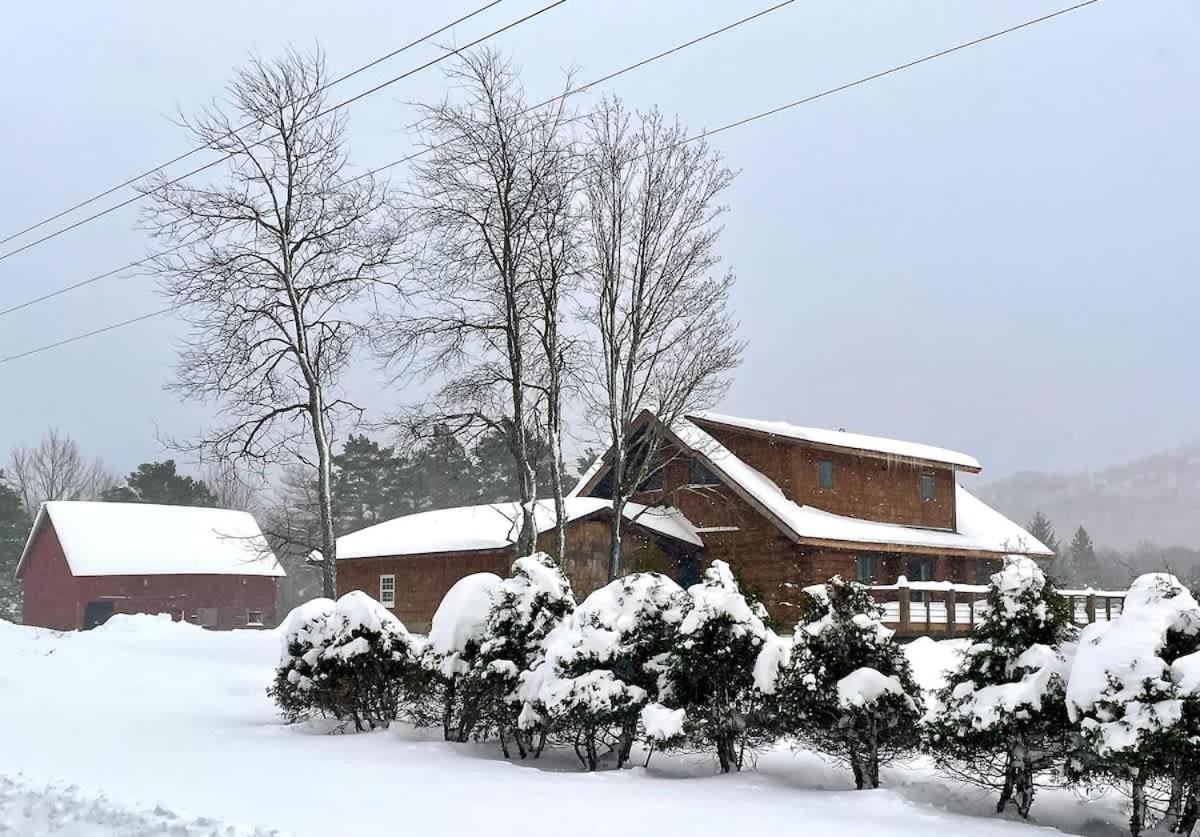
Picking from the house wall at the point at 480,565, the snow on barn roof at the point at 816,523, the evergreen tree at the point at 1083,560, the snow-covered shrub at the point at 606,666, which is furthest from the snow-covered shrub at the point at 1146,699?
the evergreen tree at the point at 1083,560

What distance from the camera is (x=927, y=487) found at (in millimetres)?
34781

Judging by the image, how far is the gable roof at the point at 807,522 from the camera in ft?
92.4

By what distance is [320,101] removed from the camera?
25.9m

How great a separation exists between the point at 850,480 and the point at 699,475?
4.58m

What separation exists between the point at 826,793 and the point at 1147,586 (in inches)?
126

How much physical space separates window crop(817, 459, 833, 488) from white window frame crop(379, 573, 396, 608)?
13.8m

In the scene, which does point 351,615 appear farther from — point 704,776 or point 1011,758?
point 1011,758

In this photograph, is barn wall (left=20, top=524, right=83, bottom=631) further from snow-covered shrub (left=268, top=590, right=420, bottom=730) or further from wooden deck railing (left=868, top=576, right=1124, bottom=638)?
snow-covered shrub (left=268, top=590, right=420, bottom=730)

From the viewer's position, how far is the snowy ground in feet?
26.7

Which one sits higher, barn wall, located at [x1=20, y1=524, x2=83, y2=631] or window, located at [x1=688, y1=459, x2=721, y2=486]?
window, located at [x1=688, y1=459, x2=721, y2=486]

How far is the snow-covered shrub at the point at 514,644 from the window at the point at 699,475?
19270mm

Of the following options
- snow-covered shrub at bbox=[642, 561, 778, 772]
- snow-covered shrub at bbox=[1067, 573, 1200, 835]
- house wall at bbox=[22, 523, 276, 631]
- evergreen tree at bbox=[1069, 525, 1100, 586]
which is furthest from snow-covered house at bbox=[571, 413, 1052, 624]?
evergreen tree at bbox=[1069, 525, 1100, 586]

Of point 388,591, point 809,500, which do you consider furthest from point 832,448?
point 388,591

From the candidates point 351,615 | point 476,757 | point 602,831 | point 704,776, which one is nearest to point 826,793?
point 704,776
